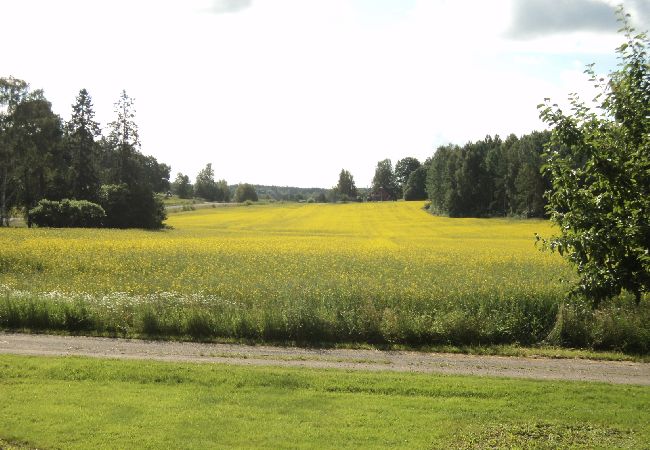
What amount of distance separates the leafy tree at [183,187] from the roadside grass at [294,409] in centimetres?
16950

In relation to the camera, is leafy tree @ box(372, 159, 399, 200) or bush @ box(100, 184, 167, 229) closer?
bush @ box(100, 184, 167, 229)

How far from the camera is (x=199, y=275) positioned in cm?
2344

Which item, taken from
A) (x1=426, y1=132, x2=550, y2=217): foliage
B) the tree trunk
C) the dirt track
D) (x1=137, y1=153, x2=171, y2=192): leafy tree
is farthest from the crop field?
(x1=137, y1=153, x2=171, y2=192): leafy tree

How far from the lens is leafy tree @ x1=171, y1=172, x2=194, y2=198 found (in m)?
176

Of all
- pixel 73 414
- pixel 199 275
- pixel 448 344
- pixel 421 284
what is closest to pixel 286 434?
pixel 73 414

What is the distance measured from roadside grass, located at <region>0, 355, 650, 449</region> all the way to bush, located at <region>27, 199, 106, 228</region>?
166ft

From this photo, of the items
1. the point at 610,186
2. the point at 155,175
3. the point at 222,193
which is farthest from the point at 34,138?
the point at 222,193

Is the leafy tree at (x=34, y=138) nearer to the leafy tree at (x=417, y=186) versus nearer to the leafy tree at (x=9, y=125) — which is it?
the leafy tree at (x=9, y=125)

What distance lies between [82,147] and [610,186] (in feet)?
236

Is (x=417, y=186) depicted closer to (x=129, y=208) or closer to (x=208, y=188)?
(x=208, y=188)

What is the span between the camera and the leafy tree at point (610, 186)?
24.0 ft

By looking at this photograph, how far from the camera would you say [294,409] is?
29.1 ft

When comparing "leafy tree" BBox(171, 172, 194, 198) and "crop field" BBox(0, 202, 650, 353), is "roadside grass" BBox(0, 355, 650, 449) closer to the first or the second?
"crop field" BBox(0, 202, 650, 353)

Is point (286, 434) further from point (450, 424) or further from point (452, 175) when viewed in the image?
point (452, 175)
